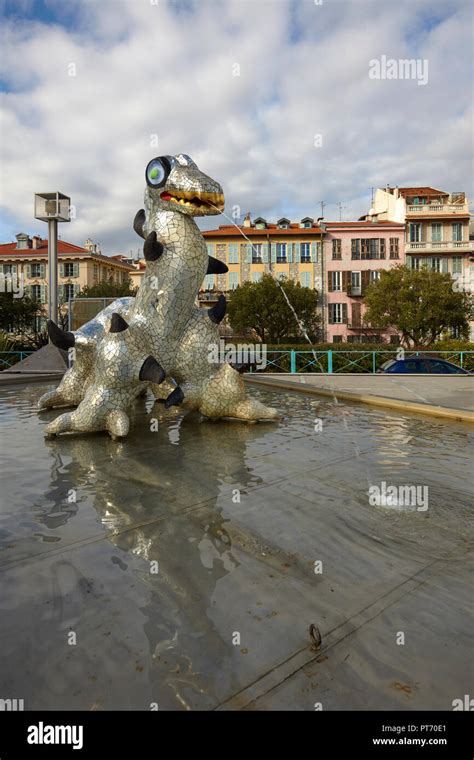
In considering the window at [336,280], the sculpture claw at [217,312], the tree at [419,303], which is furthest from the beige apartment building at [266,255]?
the sculpture claw at [217,312]

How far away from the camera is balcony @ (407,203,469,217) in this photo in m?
40.1

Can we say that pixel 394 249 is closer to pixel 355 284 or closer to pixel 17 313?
pixel 355 284

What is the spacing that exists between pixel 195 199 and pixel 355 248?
3907 cm

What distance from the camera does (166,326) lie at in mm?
5758

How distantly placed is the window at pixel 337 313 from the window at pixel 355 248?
438cm

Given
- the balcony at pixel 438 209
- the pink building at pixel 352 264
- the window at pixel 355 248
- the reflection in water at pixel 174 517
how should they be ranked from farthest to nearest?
1. the window at pixel 355 248
2. the pink building at pixel 352 264
3. the balcony at pixel 438 209
4. the reflection in water at pixel 174 517

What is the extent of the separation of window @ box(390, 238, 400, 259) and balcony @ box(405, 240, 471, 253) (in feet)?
2.68

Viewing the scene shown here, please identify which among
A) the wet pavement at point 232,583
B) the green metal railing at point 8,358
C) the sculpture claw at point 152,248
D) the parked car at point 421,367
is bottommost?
the wet pavement at point 232,583

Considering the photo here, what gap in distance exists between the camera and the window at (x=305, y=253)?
42.2 metres

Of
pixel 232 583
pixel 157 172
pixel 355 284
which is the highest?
pixel 355 284

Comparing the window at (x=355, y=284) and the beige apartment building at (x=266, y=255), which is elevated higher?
the beige apartment building at (x=266, y=255)

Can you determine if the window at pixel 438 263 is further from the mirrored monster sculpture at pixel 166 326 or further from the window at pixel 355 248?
the mirrored monster sculpture at pixel 166 326

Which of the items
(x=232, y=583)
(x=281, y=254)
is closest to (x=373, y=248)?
(x=281, y=254)
